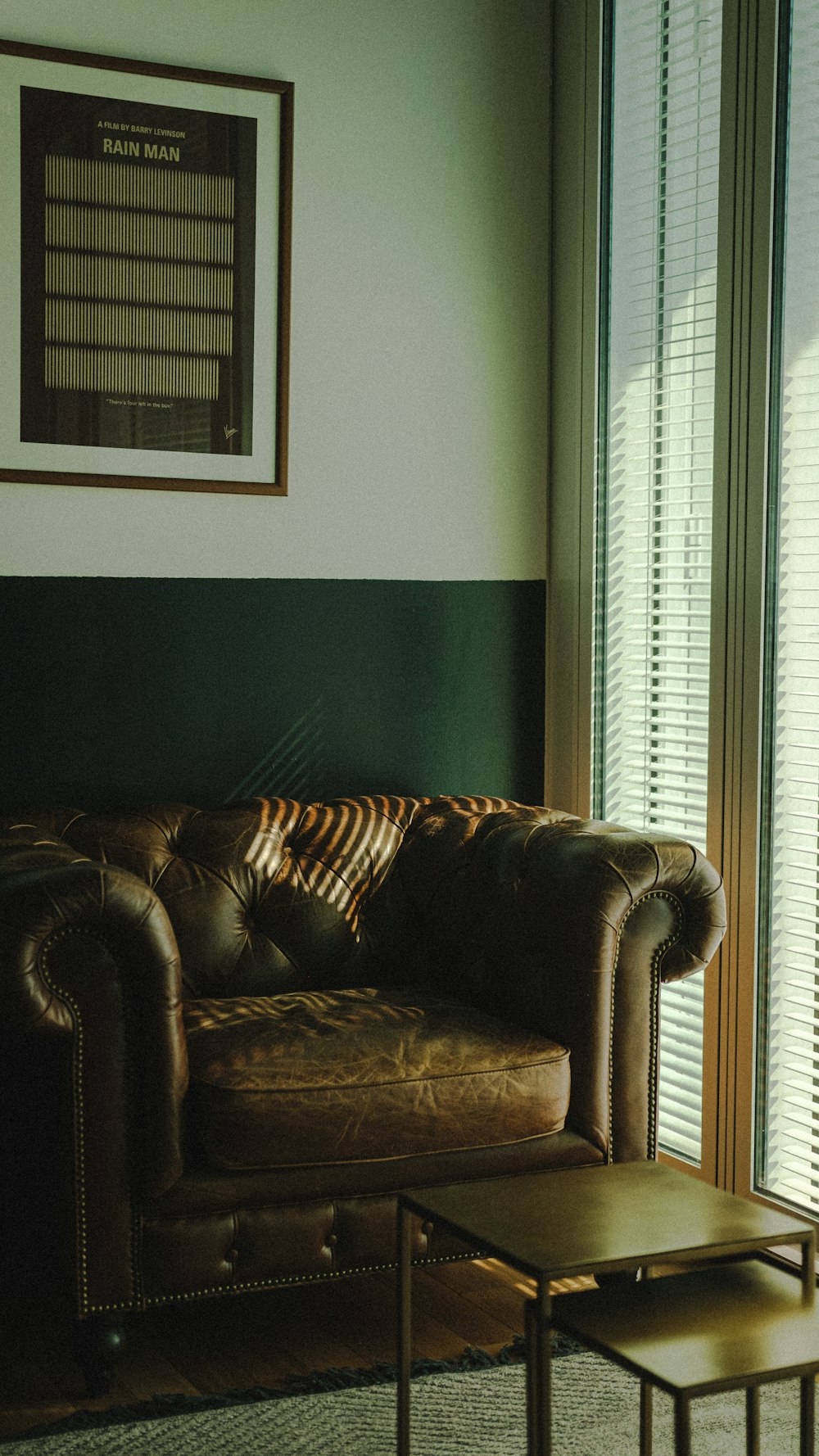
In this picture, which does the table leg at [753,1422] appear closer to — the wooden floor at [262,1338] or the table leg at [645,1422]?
the table leg at [645,1422]

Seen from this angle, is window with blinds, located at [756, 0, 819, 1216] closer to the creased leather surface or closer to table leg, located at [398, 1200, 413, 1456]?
the creased leather surface

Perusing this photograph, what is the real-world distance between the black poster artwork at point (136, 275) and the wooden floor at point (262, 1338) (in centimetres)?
176

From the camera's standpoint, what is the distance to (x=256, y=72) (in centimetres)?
337

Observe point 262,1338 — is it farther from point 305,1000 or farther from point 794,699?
point 794,699

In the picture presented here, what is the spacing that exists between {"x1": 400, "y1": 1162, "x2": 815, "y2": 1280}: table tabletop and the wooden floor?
2.15 ft

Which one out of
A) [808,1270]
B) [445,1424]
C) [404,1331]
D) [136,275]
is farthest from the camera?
[136,275]

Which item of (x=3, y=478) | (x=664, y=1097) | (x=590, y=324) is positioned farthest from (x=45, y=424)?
(x=664, y=1097)

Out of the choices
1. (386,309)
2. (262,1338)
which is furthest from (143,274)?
(262,1338)

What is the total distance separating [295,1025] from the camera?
2.63m

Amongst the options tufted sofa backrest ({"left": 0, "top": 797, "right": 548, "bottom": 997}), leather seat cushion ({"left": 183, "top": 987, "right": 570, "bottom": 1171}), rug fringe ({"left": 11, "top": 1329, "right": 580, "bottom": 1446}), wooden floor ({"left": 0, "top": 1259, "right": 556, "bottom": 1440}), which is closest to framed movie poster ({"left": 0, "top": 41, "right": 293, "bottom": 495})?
tufted sofa backrest ({"left": 0, "top": 797, "right": 548, "bottom": 997})

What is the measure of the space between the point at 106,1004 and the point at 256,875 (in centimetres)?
77

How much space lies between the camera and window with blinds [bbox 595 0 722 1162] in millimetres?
3182

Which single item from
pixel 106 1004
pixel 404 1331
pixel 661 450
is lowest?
pixel 404 1331

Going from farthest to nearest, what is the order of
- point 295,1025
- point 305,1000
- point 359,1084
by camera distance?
point 305,1000 < point 295,1025 < point 359,1084
